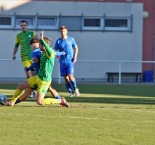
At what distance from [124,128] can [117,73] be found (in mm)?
18503

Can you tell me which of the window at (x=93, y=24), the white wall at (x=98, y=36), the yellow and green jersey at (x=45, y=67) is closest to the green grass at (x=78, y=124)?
the yellow and green jersey at (x=45, y=67)

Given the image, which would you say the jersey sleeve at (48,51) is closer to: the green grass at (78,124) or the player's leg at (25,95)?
the player's leg at (25,95)

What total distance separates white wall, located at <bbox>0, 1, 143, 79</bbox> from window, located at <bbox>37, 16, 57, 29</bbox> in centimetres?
27

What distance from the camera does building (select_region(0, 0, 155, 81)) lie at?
29391 millimetres

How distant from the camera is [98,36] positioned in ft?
98.1

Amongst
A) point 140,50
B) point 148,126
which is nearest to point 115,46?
point 140,50

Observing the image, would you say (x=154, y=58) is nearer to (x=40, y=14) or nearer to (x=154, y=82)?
(x=154, y=82)

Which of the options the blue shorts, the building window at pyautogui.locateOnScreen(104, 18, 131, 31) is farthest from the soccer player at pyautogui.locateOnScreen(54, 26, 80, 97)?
the building window at pyautogui.locateOnScreen(104, 18, 131, 31)

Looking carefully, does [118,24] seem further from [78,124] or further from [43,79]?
[78,124]

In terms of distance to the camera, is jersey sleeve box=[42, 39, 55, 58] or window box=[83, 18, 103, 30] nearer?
jersey sleeve box=[42, 39, 55, 58]

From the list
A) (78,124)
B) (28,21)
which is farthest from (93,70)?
(78,124)

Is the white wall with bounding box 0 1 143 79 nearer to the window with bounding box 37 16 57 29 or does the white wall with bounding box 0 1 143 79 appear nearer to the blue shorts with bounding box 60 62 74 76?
the window with bounding box 37 16 57 29

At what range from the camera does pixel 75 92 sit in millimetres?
17516

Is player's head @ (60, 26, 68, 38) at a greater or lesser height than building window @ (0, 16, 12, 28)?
lesser
